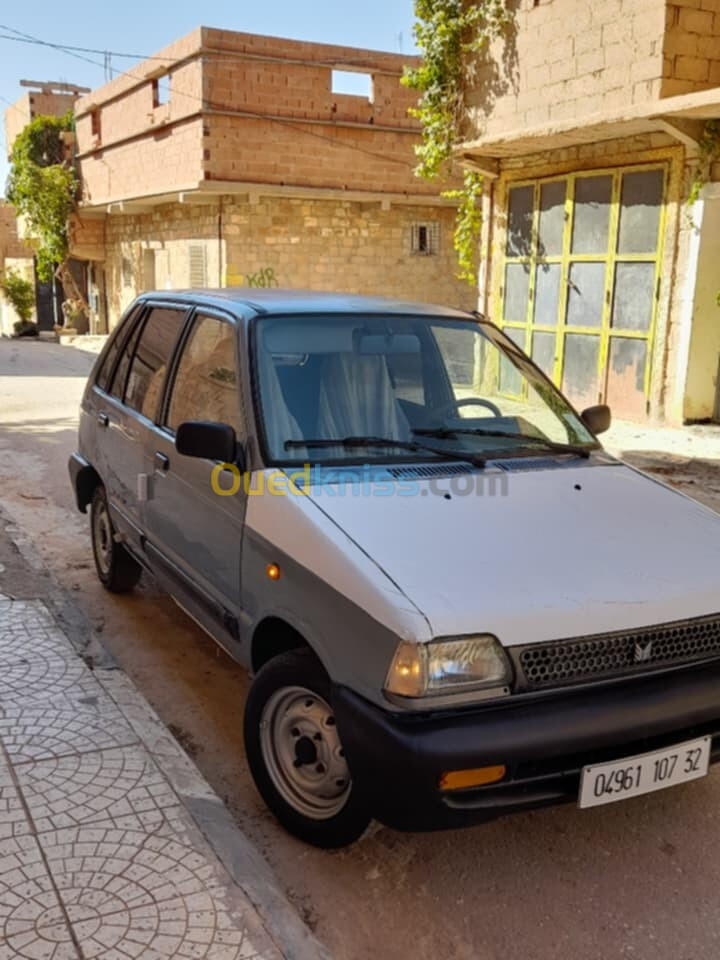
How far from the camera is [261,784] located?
117 inches

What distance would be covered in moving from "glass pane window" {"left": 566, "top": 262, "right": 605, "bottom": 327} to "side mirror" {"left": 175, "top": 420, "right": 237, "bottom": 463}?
8.66m

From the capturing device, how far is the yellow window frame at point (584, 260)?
10047 millimetres

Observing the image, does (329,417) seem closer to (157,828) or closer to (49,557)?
(157,828)

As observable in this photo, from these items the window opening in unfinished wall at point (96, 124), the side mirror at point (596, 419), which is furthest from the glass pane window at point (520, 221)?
the window opening in unfinished wall at point (96, 124)

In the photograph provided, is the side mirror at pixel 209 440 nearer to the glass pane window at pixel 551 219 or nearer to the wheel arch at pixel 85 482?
the wheel arch at pixel 85 482

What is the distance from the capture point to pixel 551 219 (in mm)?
11461

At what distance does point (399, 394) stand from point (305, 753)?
4.86ft

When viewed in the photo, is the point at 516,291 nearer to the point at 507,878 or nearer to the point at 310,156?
the point at 310,156

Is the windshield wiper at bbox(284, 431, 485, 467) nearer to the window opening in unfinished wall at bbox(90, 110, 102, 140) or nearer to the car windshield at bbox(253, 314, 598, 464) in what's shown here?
the car windshield at bbox(253, 314, 598, 464)

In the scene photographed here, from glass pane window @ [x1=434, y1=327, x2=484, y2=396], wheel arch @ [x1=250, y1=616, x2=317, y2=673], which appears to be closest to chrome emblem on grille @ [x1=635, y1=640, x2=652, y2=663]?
wheel arch @ [x1=250, y1=616, x2=317, y2=673]

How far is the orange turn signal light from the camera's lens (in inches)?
91.2

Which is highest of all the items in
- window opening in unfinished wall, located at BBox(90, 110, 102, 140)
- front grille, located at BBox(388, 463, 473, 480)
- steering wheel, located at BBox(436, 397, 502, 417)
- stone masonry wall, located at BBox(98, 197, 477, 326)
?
window opening in unfinished wall, located at BBox(90, 110, 102, 140)

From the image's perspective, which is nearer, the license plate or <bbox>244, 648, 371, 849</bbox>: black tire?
the license plate

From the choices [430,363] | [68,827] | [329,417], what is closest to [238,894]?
[68,827]
